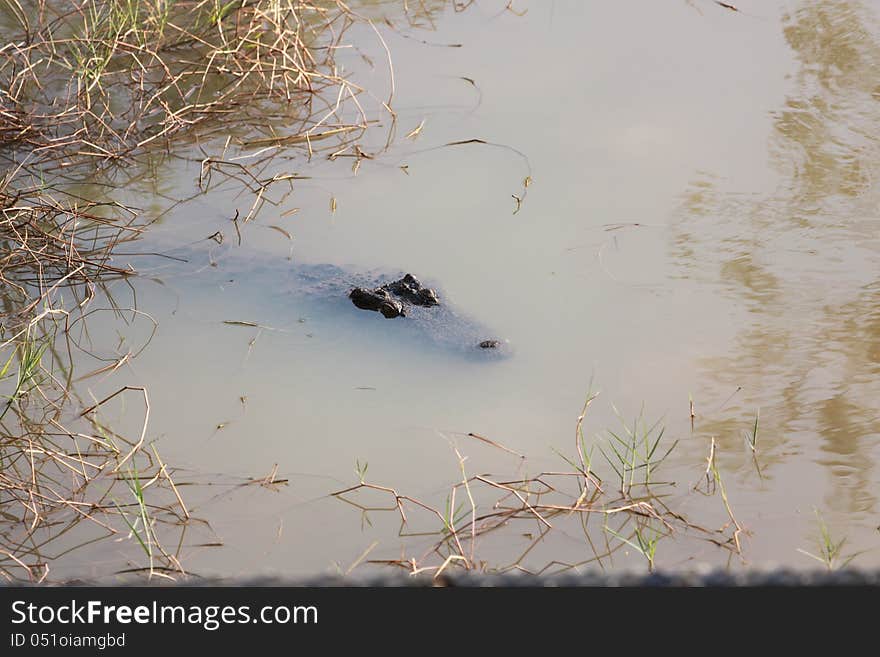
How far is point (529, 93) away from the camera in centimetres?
458

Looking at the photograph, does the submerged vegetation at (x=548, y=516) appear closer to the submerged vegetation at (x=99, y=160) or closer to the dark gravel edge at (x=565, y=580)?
the dark gravel edge at (x=565, y=580)

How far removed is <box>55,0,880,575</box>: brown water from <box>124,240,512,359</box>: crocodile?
0.21 ft

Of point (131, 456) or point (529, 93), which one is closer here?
point (131, 456)

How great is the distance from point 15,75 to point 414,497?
110 inches

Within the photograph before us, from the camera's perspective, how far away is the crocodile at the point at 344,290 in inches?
131

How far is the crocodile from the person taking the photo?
11.0 feet

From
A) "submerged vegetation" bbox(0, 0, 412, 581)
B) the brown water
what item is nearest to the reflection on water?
the brown water

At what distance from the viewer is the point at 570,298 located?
351cm

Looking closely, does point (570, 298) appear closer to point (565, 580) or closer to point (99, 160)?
point (565, 580)

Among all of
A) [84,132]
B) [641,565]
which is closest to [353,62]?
[84,132]

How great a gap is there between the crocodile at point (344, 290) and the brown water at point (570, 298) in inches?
2.5

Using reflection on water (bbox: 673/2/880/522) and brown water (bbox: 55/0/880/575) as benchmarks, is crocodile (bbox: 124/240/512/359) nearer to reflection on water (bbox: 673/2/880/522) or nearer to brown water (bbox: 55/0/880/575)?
brown water (bbox: 55/0/880/575)

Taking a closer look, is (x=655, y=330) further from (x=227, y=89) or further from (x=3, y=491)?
(x=227, y=89)

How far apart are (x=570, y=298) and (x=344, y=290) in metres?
0.77
